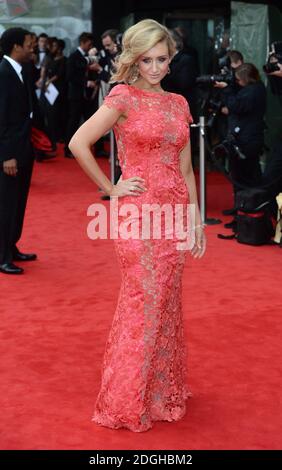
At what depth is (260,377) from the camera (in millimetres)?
4598

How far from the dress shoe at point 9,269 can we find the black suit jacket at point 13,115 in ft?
2.56

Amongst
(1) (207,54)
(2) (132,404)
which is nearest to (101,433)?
(2) (132,404)

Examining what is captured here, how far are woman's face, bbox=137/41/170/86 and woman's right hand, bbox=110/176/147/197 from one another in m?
0.42

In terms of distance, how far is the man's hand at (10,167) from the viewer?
659cm

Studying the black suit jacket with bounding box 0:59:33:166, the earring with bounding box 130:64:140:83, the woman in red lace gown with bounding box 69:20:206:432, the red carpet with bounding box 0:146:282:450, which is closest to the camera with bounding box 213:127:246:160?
the red carpet with bounding box 0:146:282:450

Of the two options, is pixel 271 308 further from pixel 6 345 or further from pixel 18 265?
pixel 18 265

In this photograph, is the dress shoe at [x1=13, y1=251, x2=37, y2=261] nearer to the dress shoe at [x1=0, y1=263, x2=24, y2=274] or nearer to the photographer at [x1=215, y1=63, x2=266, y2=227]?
the dress shoe at [x1=0, y1=263, x2=24, y2=274]

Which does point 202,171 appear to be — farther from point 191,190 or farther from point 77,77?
point 77,77

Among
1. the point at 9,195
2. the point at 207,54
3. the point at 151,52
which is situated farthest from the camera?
the point at 207,54

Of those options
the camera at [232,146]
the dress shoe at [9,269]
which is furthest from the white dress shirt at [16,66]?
the camera at [232,146]

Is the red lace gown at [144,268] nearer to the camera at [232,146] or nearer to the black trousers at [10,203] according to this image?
the black trousers at [10,203]

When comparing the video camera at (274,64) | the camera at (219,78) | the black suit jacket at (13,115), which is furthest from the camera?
the camera at (219,78)

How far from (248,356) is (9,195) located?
2575 mm

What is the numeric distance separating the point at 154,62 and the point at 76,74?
10.1m
